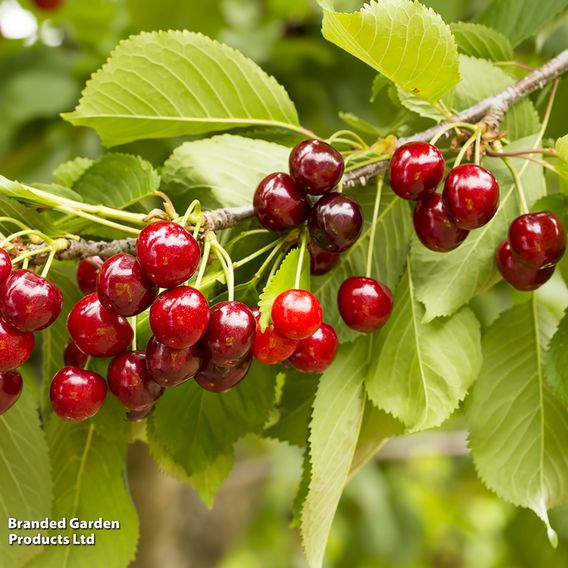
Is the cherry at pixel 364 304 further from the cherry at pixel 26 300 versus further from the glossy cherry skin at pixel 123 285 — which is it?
the cherry at pixel 26 300

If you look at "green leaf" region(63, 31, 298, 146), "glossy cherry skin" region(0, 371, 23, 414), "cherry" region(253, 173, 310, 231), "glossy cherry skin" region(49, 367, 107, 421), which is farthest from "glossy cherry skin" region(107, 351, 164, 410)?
"green leaf" region(63, 31, 298, 146)

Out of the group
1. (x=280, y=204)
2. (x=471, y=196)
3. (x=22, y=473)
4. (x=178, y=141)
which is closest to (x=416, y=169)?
(x=471, y=196)

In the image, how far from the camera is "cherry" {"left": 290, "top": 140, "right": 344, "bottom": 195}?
0.96 metres

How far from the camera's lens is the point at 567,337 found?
1.08m

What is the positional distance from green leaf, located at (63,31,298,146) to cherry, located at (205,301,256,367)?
432 mm

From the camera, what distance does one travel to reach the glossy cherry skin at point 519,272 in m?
1.06

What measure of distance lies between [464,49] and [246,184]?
0.54 metres

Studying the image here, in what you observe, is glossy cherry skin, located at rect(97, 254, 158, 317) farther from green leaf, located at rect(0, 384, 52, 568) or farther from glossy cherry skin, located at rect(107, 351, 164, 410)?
green leaf, located at rect(0, 384, 52, 568)

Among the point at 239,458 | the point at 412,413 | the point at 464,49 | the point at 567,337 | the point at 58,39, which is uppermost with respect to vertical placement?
the point at 464,49

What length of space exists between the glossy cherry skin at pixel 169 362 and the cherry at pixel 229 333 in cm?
3

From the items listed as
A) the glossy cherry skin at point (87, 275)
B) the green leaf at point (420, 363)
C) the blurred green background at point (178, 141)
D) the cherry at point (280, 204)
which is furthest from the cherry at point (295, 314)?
the blurred green background at point (178, 141)

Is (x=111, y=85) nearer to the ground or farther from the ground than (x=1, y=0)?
farther from the ground

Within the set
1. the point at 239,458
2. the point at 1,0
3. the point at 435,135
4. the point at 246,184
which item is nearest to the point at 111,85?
the point at 246,184

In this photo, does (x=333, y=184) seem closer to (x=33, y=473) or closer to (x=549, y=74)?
(x=549, y=74)
